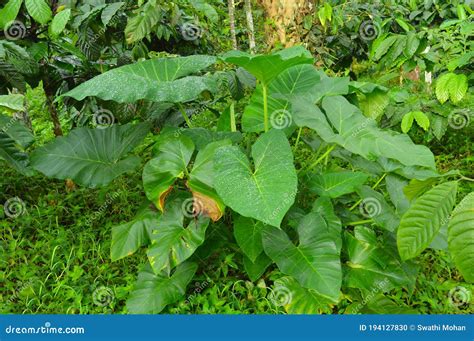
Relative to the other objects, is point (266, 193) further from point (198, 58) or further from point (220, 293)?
point (198, 58)

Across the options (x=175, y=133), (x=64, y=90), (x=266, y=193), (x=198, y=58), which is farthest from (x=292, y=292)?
(x=64, y=90)

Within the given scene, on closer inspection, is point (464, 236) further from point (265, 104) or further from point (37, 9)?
point (37, 9)

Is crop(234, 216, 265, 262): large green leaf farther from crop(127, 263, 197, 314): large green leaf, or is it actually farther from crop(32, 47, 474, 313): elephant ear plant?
crop(127, 263, 197, 314): large green leaf

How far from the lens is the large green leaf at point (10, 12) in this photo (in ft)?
6.56

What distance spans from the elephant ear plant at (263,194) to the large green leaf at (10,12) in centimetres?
38

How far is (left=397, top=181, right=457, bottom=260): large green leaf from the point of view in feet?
3.59

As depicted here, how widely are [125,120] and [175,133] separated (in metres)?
0.42

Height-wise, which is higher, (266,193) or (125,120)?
(266,193)

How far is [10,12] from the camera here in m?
2.02

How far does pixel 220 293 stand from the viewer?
2.09 m

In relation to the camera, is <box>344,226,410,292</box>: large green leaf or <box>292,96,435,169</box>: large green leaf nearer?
<box>292,96,435,169</box>: large green leaf

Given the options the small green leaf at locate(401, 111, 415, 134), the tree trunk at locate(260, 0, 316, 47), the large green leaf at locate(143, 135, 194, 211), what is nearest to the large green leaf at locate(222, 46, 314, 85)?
the large green leaf at locate(143, 135, 194, 211)

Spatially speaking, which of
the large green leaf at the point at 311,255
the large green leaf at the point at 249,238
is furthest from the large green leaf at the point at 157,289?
the large green leaf at the point at 311,255

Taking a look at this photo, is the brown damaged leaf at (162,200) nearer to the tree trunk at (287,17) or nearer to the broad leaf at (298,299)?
the broad leaf at (298,299)
